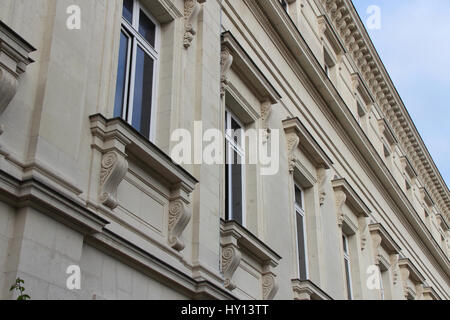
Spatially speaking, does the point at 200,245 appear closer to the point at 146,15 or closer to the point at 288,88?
the point at 146,15

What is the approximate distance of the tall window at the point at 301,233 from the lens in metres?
14.2

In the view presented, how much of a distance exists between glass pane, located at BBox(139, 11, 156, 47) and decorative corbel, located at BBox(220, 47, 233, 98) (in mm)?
1736

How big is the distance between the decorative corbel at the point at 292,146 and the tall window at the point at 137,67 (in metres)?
4.68

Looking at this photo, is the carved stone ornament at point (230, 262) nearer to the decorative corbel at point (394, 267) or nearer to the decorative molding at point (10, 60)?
the decorative molding at point (10, 60)

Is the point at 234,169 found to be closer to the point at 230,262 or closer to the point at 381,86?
the point at 230,262

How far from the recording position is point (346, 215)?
17500 millimetres

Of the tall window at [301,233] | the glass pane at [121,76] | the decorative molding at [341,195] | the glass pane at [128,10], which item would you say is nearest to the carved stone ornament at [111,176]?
the glass pane at [121,76]

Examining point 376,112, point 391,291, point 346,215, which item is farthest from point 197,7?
point 376,112

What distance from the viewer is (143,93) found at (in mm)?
9664

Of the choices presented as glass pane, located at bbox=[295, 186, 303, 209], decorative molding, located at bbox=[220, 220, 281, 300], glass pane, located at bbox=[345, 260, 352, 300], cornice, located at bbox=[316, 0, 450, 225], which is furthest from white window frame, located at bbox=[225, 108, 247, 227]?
cornice, located at bbox=[316, 0, 450, 225]

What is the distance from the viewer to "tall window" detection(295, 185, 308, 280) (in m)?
14.2

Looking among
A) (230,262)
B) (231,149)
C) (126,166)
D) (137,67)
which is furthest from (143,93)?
(231,149)

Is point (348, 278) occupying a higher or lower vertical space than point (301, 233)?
lower

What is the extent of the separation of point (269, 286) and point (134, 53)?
4.28 meters
